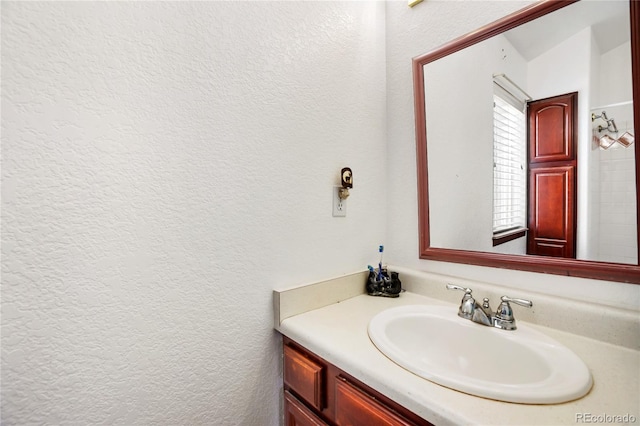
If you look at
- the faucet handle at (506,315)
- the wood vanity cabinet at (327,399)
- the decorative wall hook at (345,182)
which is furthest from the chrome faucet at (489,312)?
the decorative wall hook at (345,182)

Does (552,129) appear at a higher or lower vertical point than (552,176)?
higher

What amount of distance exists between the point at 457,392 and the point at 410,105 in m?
1.05

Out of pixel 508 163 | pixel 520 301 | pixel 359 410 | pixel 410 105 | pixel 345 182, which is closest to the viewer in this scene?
pixel 359 410

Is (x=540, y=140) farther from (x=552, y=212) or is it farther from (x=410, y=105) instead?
(x=410, y=105)

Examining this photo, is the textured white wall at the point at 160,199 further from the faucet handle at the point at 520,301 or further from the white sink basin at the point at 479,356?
the faucet handle at the point at 520,301

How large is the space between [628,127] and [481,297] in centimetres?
61

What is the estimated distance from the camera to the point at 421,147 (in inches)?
44.1

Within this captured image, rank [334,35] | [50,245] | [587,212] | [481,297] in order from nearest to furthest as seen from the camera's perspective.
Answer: [50,245]
[587,212]
[481,297]
[334,35]

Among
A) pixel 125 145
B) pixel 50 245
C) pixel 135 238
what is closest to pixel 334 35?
pixel 125 145

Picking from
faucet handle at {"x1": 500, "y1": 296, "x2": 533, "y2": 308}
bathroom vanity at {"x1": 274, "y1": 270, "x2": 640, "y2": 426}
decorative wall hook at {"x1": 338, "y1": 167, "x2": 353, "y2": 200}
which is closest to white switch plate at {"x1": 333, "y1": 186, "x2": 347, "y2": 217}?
decorative wall hook at {"x1": 338, "y1": 167, "x2": 353, "y2": 200}

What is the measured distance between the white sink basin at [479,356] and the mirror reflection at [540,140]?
0.96ft

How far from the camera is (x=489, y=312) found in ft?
2.72

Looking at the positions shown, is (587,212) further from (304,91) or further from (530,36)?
(304,91)

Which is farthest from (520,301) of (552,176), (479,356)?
(552,176)
